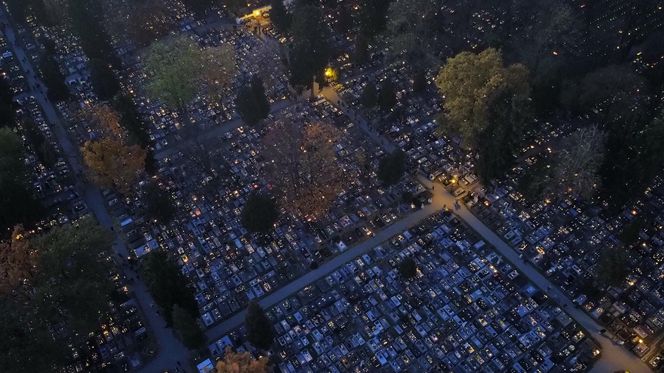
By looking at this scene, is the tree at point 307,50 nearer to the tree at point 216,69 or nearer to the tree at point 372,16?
the tree at point 216,69

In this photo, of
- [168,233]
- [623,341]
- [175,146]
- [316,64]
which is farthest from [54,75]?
[623,341]

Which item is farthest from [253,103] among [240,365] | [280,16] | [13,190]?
[240,365]

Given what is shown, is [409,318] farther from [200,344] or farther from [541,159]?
[541,159]

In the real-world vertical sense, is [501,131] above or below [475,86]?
below

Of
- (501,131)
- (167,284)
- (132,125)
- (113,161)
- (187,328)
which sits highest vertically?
(132,125)

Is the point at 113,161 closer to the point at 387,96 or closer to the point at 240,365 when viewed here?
the point at 240,365

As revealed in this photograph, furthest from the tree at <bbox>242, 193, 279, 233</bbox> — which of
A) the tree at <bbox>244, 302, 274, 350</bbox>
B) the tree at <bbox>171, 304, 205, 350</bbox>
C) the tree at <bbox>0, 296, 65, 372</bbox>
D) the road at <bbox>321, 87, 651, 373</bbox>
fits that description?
the tree at <bbox>0, 296, 65, 372</bbox>
